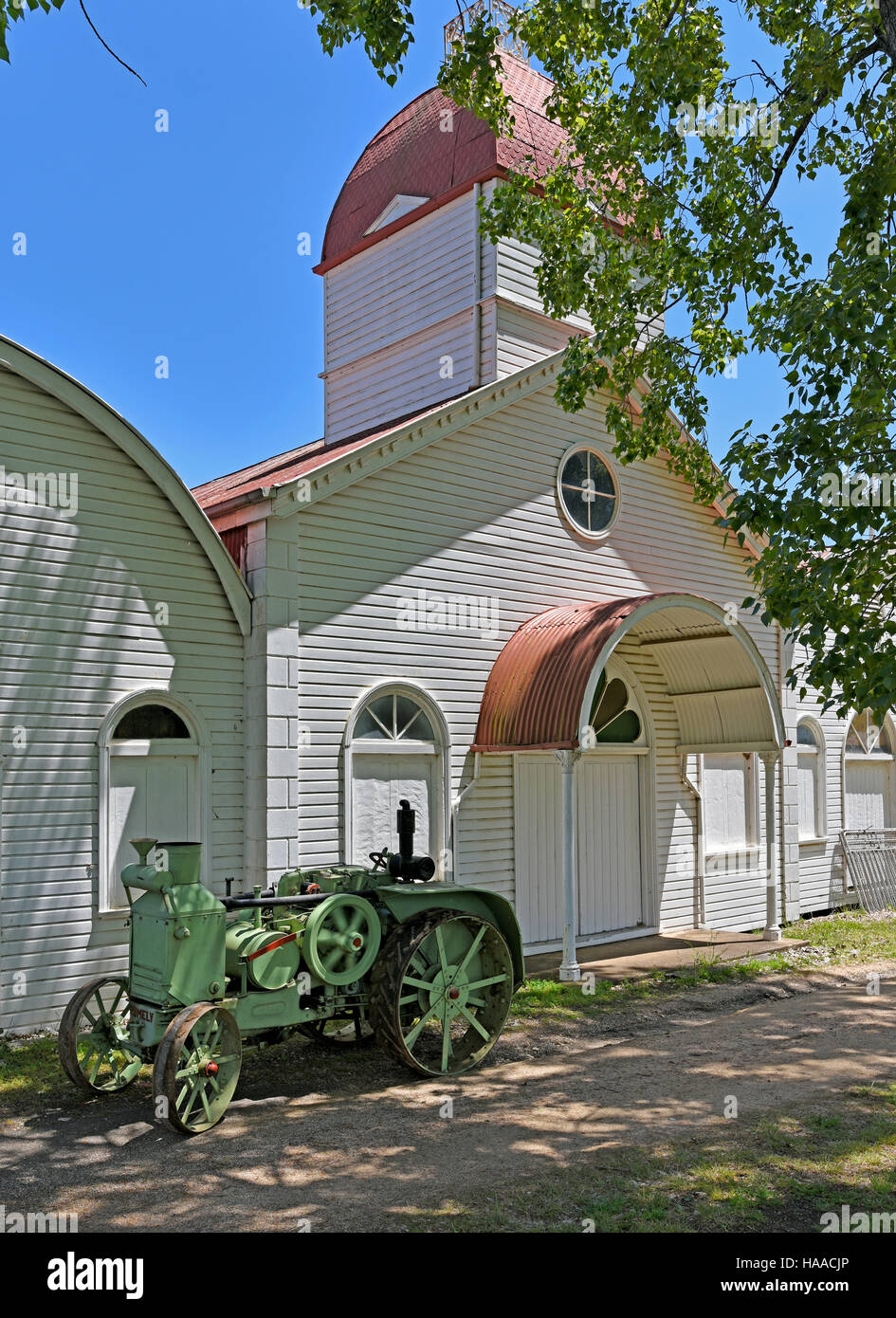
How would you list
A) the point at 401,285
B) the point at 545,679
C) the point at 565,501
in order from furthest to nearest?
1. the point at 401,285
2. the point at 565,501
3. the point at 545,679

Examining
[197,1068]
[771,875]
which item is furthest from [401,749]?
[771,875]

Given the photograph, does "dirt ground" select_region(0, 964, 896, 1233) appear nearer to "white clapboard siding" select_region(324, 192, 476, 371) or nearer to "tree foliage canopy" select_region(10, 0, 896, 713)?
"tree foliage canopy" select_region(10, 0, 896, 713)

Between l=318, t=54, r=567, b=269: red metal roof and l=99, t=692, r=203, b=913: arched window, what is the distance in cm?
826

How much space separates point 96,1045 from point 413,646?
5.31 meters

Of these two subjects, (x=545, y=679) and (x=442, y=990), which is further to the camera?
(x=545, y=679)

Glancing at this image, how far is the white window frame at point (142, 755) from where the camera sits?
9.11 m

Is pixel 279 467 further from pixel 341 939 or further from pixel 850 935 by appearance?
pixel 850 935

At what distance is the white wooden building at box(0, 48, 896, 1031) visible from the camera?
9.09 metres

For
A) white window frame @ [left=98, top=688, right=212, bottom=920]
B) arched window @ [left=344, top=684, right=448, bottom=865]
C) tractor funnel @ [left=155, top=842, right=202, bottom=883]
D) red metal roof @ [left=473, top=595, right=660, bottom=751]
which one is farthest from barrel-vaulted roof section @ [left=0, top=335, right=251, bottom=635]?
tractor funnel @ [left=155, top=842, right=202, bottom=883]

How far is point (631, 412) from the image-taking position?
14.1 metres

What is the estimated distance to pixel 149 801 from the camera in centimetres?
952

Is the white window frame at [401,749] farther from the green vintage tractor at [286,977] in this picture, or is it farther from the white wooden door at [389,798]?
the green vintage tractor at [286,977]

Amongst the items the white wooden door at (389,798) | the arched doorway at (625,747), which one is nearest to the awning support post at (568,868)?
the arched doorway at (625,747)
